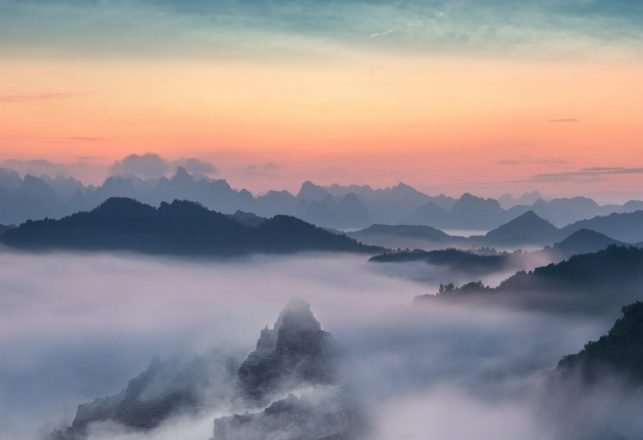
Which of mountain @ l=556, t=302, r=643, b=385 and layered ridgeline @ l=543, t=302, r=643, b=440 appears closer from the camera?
layered ridgeline @ l=543, t=302, r=643, b=440

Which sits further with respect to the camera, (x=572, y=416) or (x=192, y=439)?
(x=192, y=439)

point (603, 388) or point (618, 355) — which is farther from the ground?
point (618, 355)

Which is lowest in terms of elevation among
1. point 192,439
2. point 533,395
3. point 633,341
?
point 192,439

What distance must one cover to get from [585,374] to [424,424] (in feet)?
148

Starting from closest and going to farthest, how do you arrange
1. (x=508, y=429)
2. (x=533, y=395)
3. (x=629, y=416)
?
1. (x=629, y=416)
2. (x=508, y=429)
3. (x=533, y=395)

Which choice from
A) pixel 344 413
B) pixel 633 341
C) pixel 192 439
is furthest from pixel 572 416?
pixel 192 439

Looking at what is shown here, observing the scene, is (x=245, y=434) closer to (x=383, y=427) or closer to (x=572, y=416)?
(x=383, y=427)

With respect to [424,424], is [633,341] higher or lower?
higher

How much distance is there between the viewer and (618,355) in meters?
175

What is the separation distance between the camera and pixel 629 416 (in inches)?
6063

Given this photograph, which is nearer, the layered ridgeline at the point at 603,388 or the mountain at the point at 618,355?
the layered ridgeline at the point at 603,388

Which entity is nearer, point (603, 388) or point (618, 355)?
point (603, 388)

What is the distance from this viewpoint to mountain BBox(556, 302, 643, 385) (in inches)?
Answer: 6747

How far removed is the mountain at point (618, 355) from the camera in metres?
171
